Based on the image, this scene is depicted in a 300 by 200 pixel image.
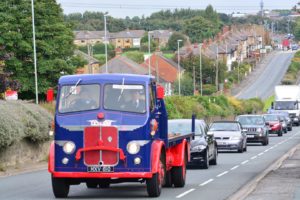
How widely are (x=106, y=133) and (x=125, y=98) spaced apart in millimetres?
1062

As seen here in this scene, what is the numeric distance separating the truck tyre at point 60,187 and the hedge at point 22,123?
1146cm

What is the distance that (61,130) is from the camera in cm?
2012

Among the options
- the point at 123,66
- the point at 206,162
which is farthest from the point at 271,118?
the point at 123,66

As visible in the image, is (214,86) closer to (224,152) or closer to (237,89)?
(237,89)

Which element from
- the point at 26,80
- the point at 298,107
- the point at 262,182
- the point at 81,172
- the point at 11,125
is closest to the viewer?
the point at 81,172

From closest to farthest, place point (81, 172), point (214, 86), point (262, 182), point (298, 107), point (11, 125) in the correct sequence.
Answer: point (81, 172) → point (262, 182) → point (11, 125) → point (298, 107) → point (214, 86)

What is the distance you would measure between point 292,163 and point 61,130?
14.2 metres

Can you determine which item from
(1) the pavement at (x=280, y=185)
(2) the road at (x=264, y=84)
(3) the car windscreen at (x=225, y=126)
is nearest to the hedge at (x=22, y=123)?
(1) the pavement at (x=280, y=185)

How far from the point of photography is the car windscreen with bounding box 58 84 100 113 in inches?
803

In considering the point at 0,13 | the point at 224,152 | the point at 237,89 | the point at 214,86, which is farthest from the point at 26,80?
the point at 237,89

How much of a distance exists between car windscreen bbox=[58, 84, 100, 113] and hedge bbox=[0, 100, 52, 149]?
11.4 metres

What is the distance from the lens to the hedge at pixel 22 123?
32.2 metres

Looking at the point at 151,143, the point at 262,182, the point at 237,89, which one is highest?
the point at 151,143

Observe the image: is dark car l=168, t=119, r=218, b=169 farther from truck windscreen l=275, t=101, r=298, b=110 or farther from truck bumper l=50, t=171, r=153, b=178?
truck windscreen l=275, t=101, r=298, b=110
